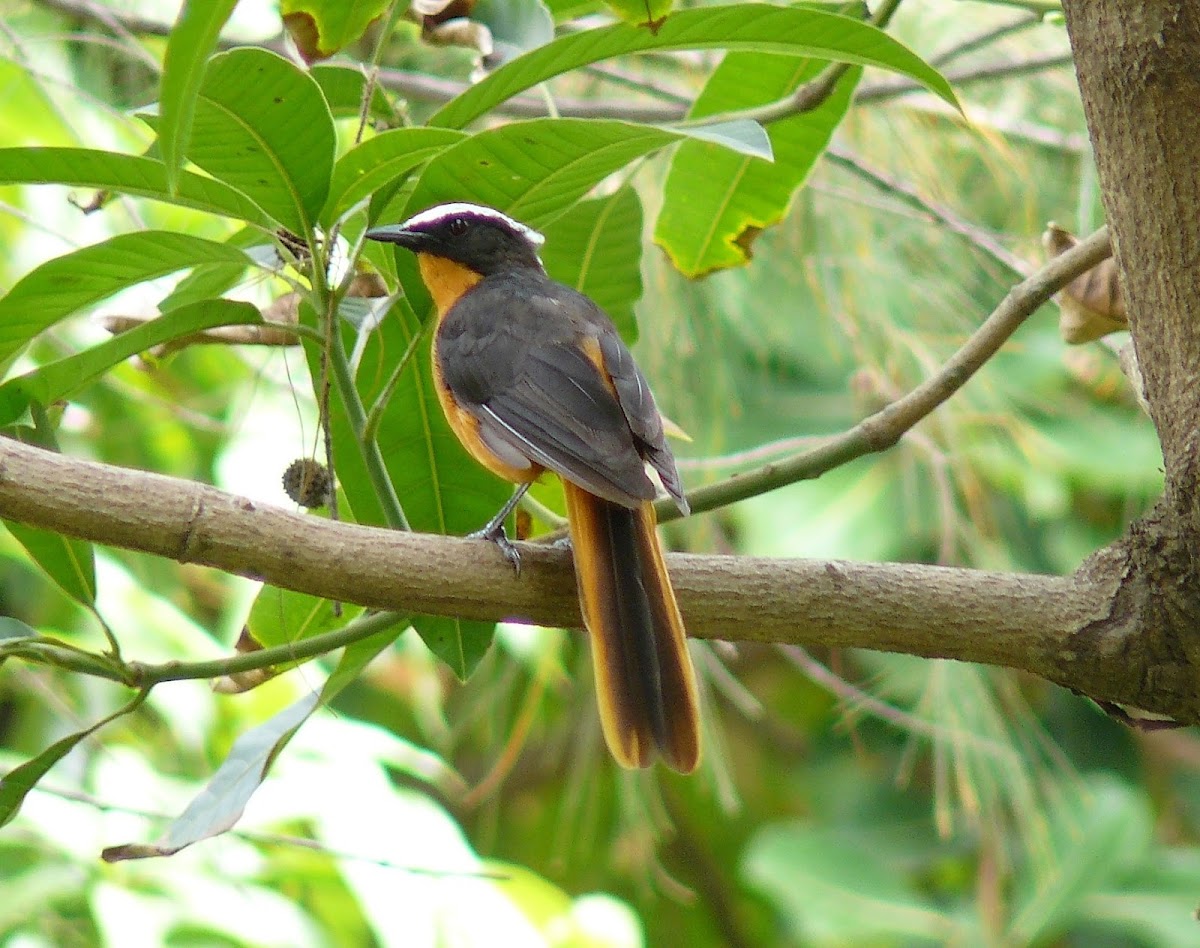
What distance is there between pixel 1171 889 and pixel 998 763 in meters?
1.35

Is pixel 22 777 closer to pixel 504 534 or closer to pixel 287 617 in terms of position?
pixel 287 617

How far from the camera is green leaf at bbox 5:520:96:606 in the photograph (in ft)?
5.83

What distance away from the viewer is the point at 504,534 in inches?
69.2

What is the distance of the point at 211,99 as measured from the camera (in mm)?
1578

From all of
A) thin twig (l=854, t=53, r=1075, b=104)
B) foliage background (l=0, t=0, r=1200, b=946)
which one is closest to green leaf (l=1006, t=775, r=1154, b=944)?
foliage background (l=0, t=0, r=1200, b=946)

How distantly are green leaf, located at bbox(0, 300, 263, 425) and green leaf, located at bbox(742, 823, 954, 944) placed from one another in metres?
3.30

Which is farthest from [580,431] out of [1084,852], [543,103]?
[1084,852]

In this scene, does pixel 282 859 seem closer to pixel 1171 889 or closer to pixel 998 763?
pixel 998 763

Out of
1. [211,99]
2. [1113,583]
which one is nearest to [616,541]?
[1113,583]

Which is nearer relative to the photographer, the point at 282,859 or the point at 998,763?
the point at 282,859

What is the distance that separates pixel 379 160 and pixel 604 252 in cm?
64

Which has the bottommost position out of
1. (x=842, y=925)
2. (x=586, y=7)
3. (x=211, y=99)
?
(x=842, y=925)

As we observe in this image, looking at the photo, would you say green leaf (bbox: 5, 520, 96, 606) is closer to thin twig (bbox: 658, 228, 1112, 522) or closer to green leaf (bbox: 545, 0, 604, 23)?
thin twig (bbox: 658, 228, 1112, 522)

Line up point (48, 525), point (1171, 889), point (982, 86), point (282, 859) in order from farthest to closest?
point (1171, 889) < point (982, 86) < point (282, 859) < point (48, 525)
